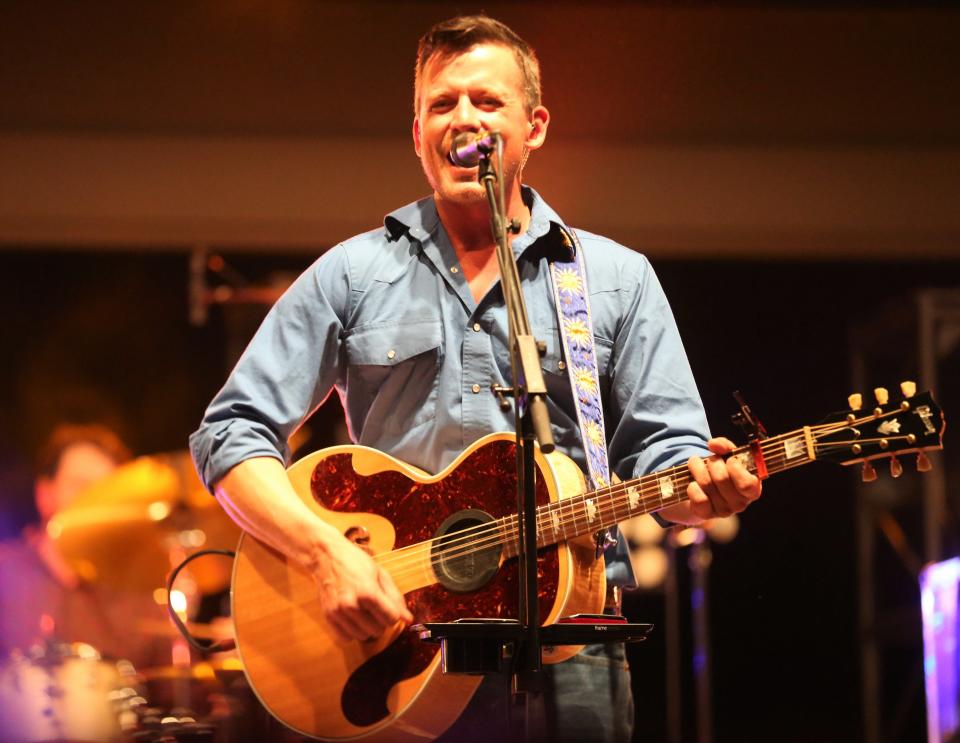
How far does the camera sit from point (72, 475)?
6.13 meters

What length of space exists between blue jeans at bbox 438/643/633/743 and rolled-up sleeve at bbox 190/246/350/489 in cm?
69

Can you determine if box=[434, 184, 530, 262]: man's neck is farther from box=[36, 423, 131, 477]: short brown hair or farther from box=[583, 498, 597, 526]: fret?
box=[36, 423, 131, 477]: short brown hair

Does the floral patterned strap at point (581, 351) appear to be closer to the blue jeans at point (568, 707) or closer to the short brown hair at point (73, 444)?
the blue jeans at point (568, 707)

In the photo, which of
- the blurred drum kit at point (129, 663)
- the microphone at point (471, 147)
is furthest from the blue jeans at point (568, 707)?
the microphone at point (471, 147)

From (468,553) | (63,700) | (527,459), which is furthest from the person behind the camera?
(63,700)

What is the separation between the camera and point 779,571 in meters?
7.36

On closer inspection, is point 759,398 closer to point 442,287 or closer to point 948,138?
point 948,138

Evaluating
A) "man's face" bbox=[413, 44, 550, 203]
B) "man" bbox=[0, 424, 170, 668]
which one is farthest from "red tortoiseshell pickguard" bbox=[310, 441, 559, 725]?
"man" bbox=[0, 424, 170, 668]

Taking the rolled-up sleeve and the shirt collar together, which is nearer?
the rolled-up sleeve

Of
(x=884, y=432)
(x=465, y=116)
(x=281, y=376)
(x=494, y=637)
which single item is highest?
(x=465, y=116)

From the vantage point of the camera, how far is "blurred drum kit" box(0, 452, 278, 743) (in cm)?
345

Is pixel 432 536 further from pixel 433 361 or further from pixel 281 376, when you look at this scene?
pixel 281 376

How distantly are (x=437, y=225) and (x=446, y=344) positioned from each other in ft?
1.09

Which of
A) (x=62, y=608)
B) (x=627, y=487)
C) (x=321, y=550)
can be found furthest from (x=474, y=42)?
(x=62, y=608)
